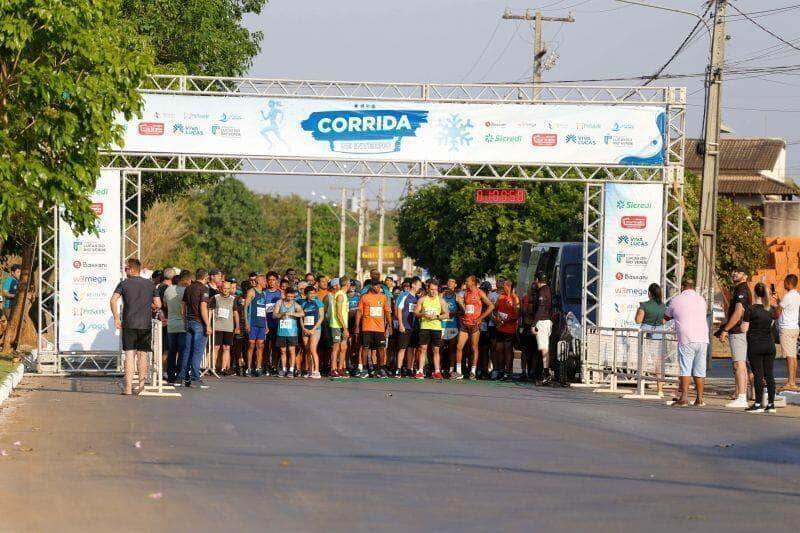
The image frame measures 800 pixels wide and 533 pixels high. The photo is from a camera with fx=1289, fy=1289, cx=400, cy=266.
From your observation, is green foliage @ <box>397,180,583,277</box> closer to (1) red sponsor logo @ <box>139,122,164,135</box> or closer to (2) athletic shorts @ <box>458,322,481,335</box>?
(2) athletic shorts @ <box>458,322,481,335</box>

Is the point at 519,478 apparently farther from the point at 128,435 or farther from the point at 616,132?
the point at 616,132

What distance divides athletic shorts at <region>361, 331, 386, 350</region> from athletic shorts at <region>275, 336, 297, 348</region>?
56.9 inches

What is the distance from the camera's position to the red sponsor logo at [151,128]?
76.8ft

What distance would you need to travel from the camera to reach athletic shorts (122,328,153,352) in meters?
18.8

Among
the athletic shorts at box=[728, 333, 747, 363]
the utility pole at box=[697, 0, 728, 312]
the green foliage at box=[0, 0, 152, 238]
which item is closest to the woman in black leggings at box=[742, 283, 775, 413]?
the athletic shorts at box=[728, 333, 747, 363]

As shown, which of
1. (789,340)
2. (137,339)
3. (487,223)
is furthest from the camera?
(487,223)

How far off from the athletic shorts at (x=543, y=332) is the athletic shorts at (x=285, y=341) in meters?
4.61

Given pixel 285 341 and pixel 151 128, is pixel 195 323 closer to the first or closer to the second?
pixel 285 341

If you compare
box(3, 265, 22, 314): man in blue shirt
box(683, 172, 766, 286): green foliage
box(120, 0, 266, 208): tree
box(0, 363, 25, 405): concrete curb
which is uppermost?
box(120, 0, 266, 208): tree

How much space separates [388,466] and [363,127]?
13.4 metres

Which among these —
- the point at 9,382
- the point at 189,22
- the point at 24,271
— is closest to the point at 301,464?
the point at 9,382

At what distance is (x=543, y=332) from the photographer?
2398 cm

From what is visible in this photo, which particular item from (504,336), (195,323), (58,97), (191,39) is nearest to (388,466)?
(58,97)

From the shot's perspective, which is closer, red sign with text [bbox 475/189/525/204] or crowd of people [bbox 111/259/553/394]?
crowd of people [bbox 111/259/553/394]
